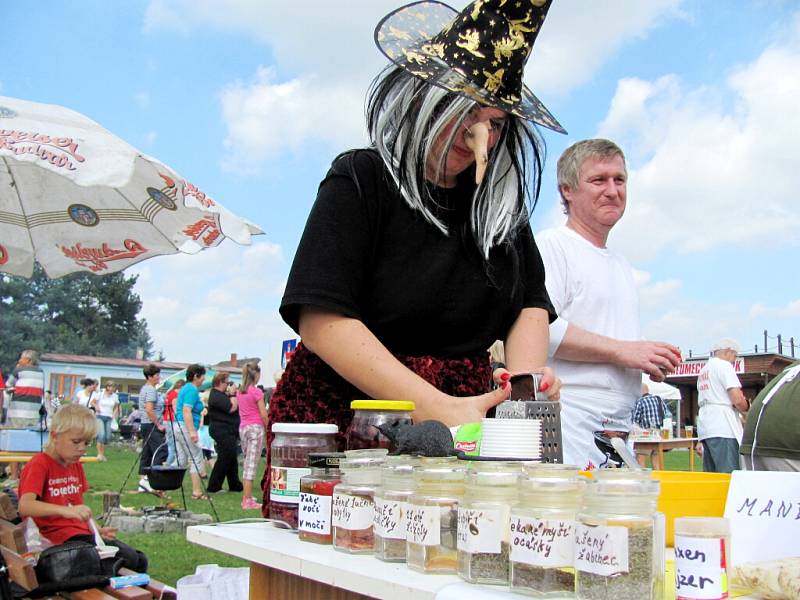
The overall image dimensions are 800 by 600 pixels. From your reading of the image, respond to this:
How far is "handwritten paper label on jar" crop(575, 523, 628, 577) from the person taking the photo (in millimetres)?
770

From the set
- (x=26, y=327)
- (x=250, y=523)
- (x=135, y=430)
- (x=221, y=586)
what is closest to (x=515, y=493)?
(x=250, y=523)

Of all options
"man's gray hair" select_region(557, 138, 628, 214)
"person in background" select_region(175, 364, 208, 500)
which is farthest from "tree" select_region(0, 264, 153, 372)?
"man's gray hair" select_region(557, 138, 628, 214)

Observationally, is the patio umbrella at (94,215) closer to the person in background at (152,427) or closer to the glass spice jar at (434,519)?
the glass spice jar at (434,519)

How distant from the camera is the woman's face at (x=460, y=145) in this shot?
152cm

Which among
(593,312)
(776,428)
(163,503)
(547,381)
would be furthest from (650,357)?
(163,503)

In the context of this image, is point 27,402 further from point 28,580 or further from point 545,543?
point 545,543

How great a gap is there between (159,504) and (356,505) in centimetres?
741

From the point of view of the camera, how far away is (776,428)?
91.1 inches

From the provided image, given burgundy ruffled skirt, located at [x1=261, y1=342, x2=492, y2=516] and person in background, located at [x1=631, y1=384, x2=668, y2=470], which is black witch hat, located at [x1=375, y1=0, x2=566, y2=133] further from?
person in background, located at [x1=631, y1=384, x2=668, y2=470]

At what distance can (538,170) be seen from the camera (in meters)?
1.77

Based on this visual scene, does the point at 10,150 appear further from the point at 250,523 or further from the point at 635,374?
the point at 635,374

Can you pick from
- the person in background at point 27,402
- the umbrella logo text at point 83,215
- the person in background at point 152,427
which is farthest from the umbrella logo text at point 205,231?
the person in background at point 152,427

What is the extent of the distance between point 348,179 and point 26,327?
47.7 meters

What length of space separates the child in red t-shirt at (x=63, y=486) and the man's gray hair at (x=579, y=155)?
2763 mm
